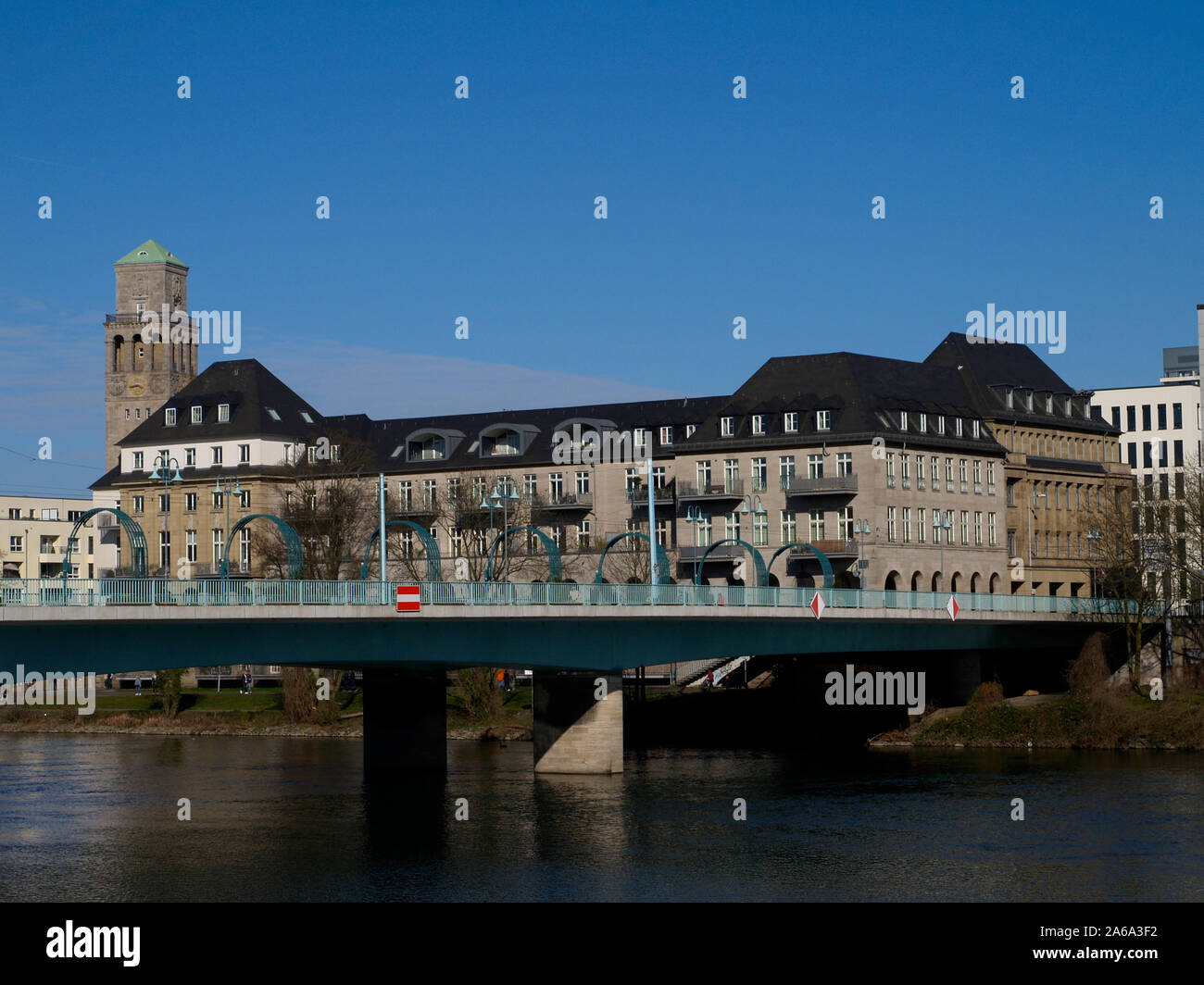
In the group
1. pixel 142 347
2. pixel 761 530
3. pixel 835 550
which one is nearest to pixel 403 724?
pixel 835 550

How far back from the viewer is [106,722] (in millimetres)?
108250

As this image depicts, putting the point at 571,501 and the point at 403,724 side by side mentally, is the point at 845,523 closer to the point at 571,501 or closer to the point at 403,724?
the point at 571,501

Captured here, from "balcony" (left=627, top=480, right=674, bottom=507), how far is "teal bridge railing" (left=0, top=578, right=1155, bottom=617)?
124 feet

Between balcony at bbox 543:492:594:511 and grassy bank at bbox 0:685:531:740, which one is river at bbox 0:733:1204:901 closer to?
grassy bank at bbox 0:685:531:740

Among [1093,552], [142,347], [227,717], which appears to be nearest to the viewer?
[227,717]

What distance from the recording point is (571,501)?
127375mm

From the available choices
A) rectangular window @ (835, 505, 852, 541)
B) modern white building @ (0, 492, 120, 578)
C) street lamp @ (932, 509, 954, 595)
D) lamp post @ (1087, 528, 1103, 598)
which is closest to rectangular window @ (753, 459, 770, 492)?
rectangular window @ (835, 505, 852, 541)

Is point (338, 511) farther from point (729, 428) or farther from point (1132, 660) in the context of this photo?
point (1132, 660)

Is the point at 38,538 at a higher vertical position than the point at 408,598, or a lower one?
higher

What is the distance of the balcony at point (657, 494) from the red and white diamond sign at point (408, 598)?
63.5 meters

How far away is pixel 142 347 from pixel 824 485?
74.5 m

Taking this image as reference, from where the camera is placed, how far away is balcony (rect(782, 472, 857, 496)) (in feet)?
378
